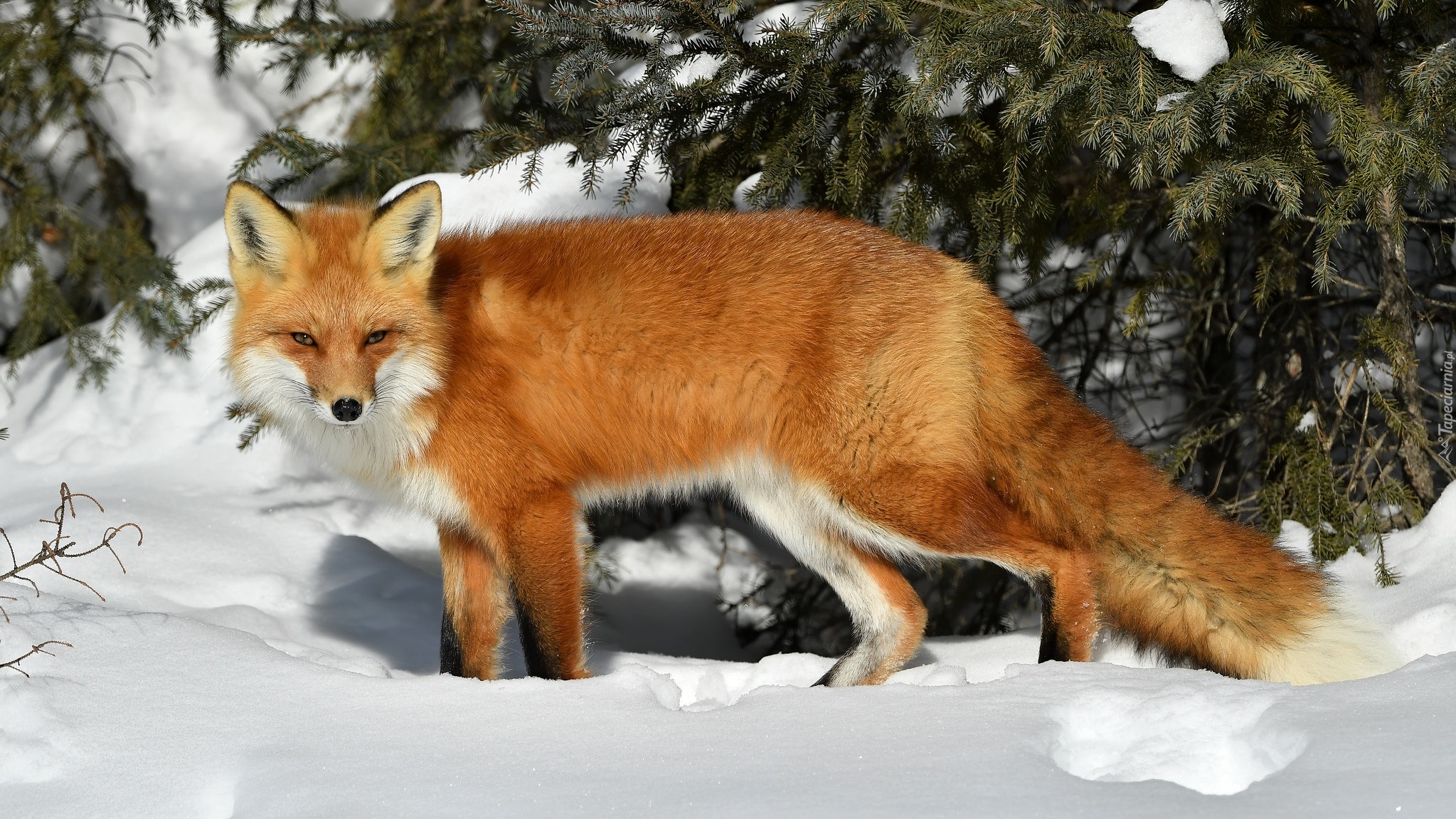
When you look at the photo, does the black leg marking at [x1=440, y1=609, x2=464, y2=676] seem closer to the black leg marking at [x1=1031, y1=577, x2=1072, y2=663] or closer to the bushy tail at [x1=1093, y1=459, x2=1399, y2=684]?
the black leg marking at [x1=1031, y1=577, x2=1072, y2=663]

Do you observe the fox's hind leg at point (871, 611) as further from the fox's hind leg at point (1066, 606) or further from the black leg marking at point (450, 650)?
the black leg marking at point (450, 650)

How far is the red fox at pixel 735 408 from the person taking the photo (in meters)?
2.85

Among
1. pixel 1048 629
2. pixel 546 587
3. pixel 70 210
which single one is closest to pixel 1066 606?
pixel 1048 629

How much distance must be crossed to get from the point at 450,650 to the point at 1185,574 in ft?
7.11

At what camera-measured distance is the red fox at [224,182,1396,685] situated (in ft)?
9.34

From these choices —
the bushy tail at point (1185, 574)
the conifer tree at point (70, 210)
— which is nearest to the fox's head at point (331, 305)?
the conifer tree at point (70, 210)

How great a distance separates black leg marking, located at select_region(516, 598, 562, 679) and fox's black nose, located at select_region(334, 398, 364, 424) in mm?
687

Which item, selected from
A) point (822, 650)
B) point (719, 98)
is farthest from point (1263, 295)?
point (822, 650)

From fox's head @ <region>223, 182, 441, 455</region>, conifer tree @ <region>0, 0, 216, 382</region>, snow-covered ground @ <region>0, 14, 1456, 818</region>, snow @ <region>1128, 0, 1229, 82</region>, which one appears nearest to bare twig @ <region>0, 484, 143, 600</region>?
snow-covered ground @ <region>0, 14, 1456, 818</region>

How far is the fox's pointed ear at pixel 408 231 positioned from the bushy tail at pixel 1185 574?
1785mm

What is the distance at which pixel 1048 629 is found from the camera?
2.98 metres

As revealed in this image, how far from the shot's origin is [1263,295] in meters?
3.55

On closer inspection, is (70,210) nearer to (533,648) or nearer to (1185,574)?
(533,648)

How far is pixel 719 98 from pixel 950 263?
39.0 inches
